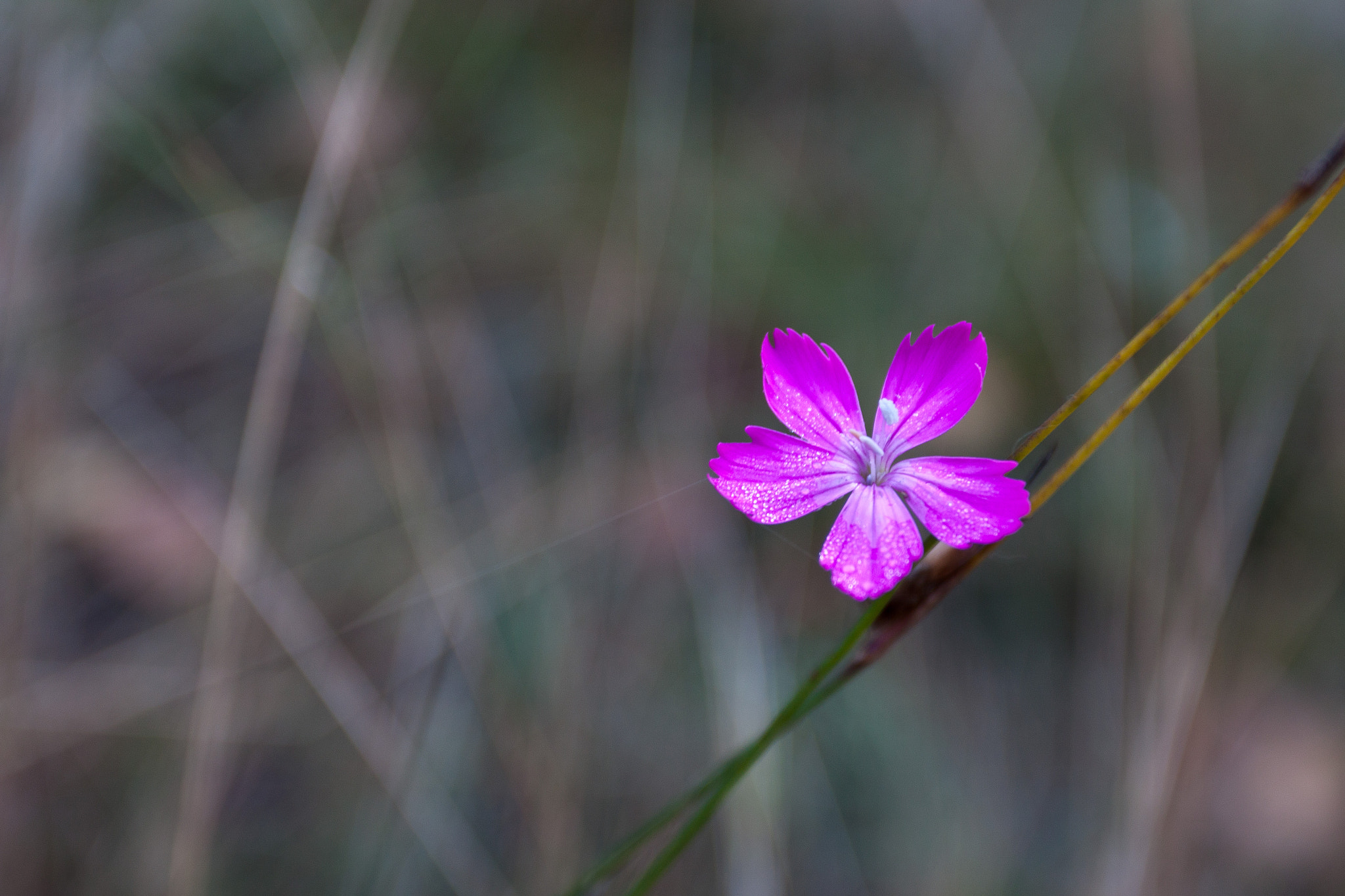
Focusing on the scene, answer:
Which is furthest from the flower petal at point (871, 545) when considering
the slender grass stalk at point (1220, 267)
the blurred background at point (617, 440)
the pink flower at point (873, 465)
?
the blurred background at point (617, 440)

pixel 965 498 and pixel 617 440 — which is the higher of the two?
pixel 617 440

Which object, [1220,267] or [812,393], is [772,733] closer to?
[812,393]

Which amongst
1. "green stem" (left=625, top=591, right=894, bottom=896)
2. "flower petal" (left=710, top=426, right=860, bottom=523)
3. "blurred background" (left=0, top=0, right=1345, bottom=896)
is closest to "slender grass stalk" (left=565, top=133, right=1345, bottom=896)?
"green stem" (left=625, top=591, right=894, bottom=896)

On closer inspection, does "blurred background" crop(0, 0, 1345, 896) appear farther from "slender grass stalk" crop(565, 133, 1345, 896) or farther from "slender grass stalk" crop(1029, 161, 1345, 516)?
"slender grass stalk" crop(1029, 161, 1345, 516)

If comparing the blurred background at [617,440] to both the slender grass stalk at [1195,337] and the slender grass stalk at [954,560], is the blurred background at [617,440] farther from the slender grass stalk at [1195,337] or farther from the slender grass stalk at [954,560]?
the slender grass stalk at [1195,337]

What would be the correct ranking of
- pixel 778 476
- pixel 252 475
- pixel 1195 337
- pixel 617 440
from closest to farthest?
pixel 1195 337 < pixel 778 476 < pixel 252 475 < pixel 617 440

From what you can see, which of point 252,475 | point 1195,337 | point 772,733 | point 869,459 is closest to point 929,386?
point 869,459

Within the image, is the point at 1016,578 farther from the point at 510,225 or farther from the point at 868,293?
the point at 510,225
